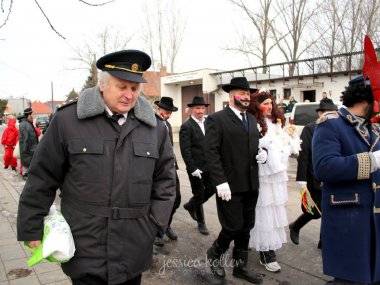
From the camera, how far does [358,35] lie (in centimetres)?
2734

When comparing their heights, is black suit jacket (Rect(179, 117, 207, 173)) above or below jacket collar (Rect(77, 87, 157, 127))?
below

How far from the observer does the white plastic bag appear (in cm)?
225

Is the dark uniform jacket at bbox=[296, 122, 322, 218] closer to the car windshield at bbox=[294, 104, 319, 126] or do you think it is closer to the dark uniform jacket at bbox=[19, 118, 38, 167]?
the dark uniform jacket at bbox=[19, 118, 38, 167]

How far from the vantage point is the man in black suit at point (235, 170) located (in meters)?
4.14

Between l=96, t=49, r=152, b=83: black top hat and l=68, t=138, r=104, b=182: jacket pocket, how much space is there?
0.44 metres

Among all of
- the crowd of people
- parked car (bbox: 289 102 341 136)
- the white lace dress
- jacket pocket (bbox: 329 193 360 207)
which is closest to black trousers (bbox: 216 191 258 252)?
the white lace dress

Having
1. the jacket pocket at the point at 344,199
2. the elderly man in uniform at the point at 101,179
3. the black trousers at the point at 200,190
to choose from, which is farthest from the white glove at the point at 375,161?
the black trousers at the point at 200,190

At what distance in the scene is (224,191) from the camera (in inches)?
158

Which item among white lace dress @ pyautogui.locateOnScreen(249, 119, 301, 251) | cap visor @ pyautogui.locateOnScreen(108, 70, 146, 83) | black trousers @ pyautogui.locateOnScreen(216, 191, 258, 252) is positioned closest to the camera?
cap visor @ pyautogui.locateOnScreen(108, 70, 146, 83)

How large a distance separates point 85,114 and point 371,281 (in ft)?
7.11

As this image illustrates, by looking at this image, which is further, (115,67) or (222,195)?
(222,195)

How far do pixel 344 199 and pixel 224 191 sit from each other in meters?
1.37

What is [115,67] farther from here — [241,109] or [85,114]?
[241,109]

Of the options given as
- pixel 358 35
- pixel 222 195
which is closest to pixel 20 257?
pixel 222 195
